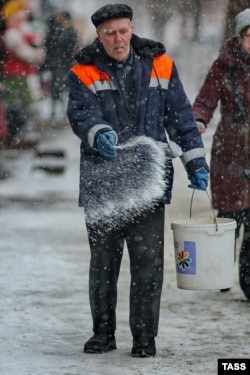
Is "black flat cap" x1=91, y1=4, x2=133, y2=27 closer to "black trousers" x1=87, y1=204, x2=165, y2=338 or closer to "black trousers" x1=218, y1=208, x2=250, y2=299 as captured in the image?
"black trousers" x1=87, y1=204, x2=165, y2=338

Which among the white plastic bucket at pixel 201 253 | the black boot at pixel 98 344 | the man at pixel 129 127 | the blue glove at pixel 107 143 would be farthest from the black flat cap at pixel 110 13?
the black boot at pixel 98 344

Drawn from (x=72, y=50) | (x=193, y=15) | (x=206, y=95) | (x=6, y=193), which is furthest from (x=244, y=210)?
(x=193, y=15)

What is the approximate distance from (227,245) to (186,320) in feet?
3.06

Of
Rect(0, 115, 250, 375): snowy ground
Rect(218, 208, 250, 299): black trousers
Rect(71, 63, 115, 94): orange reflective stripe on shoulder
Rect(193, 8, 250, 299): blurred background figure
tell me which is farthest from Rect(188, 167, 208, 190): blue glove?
Rect(218, 208, 250, 299): black trousers

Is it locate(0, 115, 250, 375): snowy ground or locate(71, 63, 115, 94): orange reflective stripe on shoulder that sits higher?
locate(71, 63, 115, 94): orange reflective stripe on shoulder

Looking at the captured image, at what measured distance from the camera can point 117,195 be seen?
6520 mm

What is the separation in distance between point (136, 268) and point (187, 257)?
0.27m

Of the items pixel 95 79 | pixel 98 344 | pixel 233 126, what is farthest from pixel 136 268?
pixel 233 126

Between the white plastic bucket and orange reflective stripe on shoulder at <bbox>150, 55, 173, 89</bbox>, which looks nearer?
orange reflective stripe on shoulder at <bbox>150, 55, 173, 89</bbox>

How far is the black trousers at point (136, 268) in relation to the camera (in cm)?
650

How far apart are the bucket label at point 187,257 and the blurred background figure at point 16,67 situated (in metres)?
9.69

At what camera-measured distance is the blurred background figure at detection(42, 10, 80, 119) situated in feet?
80.4

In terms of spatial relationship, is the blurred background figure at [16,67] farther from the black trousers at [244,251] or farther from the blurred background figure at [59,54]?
the black trousers at [244,251]

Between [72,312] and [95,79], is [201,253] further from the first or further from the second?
[72,312]
